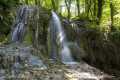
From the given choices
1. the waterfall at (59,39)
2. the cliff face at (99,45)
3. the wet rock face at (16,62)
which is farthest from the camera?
the cliff face at (99,45)

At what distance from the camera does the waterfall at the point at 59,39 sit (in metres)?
7.77

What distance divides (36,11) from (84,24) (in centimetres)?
491

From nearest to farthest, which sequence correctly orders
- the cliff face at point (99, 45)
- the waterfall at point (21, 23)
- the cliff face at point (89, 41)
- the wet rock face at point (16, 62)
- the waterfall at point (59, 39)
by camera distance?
1. the wet rock face at point (16, 62)
2. the waterfall at point (21, 23)
3. the waterfall at point (59, 39)
4. the cliff face at point (89, 41)
5. the cliff face at point (99, 45)

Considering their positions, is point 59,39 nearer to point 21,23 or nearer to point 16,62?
point 21,23

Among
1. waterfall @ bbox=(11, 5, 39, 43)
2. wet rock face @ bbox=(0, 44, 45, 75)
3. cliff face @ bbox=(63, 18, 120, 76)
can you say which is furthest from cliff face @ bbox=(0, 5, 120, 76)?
wet rock face @ bbox=(0, 44, 45, 75)

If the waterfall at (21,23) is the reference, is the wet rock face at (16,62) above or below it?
below

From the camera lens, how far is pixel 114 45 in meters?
9.27

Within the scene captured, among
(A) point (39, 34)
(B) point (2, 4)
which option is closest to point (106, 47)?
(A) point (39, 34)

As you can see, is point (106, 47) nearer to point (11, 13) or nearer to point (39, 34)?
point (39, 34)

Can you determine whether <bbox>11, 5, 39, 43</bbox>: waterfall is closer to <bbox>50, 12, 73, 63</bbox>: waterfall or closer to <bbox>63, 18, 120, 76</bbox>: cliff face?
<bbox>50, 12, 73, 63</bbox>: waterfall

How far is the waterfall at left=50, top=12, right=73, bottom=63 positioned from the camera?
777 cm

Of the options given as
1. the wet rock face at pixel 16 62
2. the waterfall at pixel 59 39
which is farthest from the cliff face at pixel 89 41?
the wet rock face at pixel 16 62

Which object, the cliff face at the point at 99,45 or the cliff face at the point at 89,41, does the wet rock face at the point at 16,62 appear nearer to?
the cliff face at the point at 89,41

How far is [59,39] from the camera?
27.8ft
